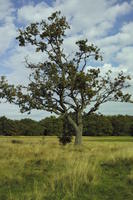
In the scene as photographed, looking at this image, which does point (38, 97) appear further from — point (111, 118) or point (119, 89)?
point (111, 118)

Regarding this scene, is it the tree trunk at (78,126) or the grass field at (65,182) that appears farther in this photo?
the tree trunk at (78,126)

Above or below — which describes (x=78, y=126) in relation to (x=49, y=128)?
below

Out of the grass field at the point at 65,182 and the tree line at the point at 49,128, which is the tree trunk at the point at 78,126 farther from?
the tree line at the point at 49,128

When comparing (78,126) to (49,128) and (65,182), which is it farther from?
(49,128)

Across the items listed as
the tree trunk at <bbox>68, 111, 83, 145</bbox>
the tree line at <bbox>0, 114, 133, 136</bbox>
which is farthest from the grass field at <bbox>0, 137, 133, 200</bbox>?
the tree line at <bbox>0, 114, 133, 136</bbox>

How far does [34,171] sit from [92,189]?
3.19 metres

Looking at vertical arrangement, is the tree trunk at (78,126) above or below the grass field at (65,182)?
above

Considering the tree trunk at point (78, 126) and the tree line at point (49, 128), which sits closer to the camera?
the tree trunk at point (78, 126)

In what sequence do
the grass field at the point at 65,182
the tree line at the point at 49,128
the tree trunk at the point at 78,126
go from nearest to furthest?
the grass field at the point at 65,182 < the tree trunk at the point at 78,126 < the tree line at the point at 49,128

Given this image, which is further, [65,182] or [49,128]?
[49,128]

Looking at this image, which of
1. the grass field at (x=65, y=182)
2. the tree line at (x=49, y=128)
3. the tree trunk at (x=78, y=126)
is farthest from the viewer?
the tree line at (x=49, y=128)

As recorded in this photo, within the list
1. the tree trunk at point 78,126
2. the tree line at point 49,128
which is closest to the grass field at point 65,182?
the tree trunk at point 78,126

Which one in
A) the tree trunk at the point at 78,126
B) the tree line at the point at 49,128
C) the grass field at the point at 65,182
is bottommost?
the grass field at the point at 65,182

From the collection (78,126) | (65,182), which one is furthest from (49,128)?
(65,182)
